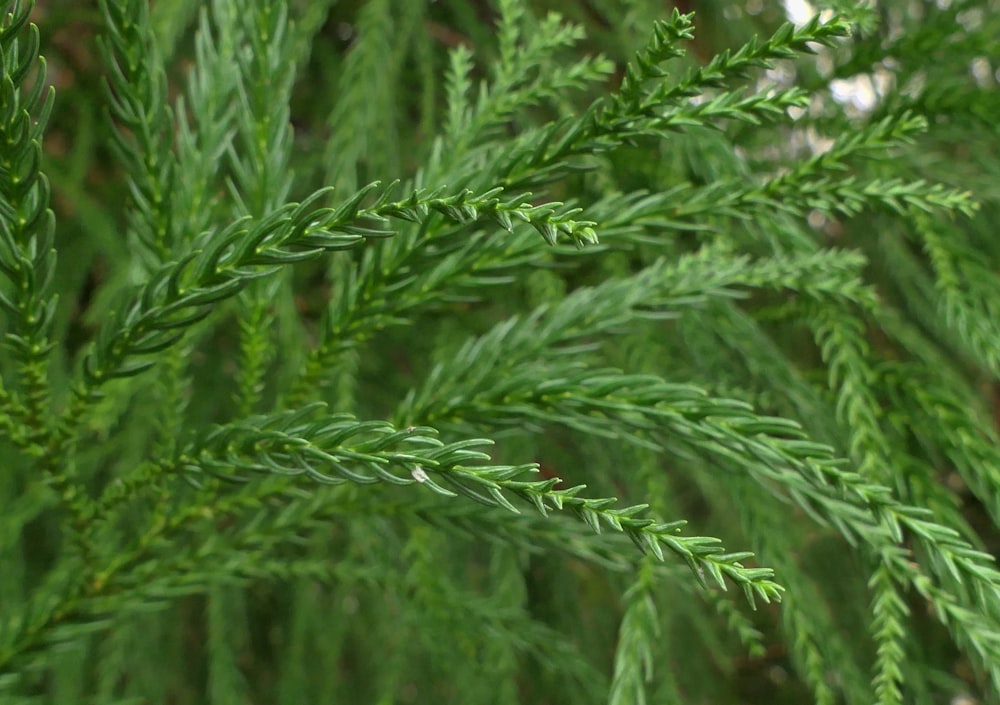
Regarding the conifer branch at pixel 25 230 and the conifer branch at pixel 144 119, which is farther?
the conifer branch at pixel 144 119

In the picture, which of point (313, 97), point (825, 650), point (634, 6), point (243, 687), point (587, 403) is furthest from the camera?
point (313, 97)

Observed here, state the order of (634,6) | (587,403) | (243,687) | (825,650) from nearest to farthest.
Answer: (587,403), (825,650), (634,6), (243,687)

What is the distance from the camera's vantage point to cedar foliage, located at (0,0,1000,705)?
0.52 meters

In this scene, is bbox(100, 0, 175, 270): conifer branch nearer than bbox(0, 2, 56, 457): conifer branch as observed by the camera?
No

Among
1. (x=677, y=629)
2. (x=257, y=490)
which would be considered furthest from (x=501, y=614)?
(x=677, y=629)

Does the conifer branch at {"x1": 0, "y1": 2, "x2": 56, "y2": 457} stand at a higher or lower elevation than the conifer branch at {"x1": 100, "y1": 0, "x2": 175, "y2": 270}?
lower

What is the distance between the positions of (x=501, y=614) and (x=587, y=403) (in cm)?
32

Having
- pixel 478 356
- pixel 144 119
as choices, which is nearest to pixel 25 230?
pixel 144 119

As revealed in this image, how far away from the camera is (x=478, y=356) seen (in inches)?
27.2

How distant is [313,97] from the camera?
134cm

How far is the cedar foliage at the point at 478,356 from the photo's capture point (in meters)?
0.52

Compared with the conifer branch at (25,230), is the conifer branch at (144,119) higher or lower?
higher

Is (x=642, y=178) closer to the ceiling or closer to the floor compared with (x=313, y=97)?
closer to the floor

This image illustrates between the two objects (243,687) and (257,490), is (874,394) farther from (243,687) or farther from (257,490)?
(243,687)
